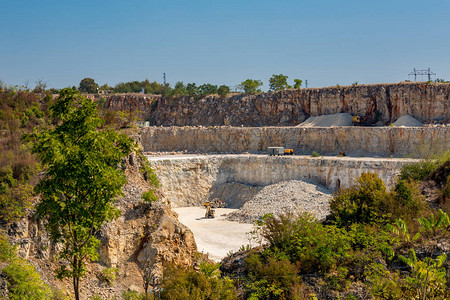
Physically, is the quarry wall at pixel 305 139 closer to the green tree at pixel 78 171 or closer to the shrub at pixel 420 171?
the shrub at pixel 420 171

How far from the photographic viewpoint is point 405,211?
18.5 metres

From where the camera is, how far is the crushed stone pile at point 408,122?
162 feet

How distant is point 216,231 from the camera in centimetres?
3231

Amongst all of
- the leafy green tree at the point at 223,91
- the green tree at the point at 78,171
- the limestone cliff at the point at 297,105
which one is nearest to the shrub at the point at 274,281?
the green tree at the point at 78,171

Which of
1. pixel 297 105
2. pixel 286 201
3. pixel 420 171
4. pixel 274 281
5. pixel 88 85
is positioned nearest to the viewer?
pixel 274 281

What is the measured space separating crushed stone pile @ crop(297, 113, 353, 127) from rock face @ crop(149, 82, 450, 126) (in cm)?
124

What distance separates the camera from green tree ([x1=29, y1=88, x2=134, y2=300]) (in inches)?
422

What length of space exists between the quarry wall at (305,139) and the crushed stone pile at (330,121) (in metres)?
5.14

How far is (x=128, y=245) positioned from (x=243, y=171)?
2668 cm

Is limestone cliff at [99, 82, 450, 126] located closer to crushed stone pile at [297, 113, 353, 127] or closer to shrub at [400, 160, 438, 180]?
crushed stone pile at [297, 113, 353, 127]

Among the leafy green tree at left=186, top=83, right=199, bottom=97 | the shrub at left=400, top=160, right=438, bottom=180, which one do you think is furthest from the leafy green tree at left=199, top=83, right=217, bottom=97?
the shrub at left=400, top=160, right=438, bottom=180

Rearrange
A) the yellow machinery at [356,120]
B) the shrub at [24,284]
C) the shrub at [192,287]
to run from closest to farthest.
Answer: the shrub at [24,284]
the shrub at [192,287]
the yellow machinery at [356,120]

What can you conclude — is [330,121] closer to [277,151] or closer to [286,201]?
[277,151]

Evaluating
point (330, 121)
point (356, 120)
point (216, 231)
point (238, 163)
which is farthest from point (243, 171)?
point (356, 120)
